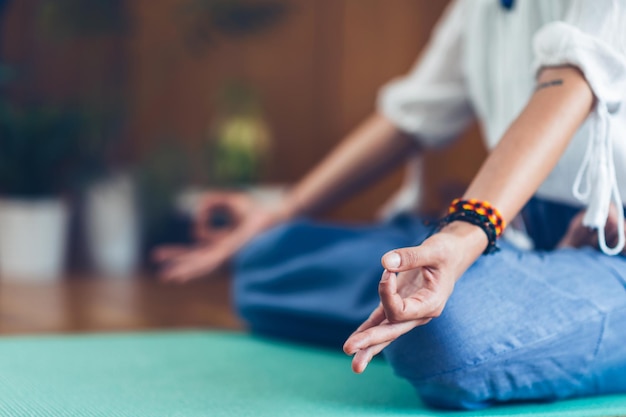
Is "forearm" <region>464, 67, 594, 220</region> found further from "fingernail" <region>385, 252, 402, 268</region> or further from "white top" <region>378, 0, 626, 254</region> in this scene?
"fingernail" <region>385, 252, 402, 268</region>

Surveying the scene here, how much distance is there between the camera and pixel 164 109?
3.17 meters

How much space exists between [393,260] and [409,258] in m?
0.02

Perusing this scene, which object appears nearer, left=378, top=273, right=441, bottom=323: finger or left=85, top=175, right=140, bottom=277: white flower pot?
left=378, top=273, right=441, bottom=323: finger

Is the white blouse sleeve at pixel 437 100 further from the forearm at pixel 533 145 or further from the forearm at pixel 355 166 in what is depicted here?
the forearm at pixel 533 145

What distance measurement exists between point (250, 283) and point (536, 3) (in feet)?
Result: 1.98

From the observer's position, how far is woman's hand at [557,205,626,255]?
1096 millimetres

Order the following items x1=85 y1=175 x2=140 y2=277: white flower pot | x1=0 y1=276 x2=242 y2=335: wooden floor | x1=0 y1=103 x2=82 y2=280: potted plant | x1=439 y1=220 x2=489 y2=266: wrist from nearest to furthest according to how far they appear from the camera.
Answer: x1=439 y1=220 x2=489 y2=266: wrist, x1=0 y1=276 x2=242 y2=335: wooden floor, x1=0 y1=103 x2=82 y2=280: potted plant, x1=85 y1=175 x2=140 y2=277: white flower pot

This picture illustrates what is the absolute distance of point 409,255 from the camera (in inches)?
32.5

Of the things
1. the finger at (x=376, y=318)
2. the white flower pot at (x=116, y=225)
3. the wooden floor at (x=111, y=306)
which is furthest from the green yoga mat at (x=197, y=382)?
the white flower pot at (x=116, y=225)

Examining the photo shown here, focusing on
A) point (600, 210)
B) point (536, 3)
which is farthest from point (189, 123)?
point (600, 210)

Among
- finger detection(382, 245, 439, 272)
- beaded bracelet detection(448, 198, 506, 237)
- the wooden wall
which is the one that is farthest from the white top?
the wooden wall

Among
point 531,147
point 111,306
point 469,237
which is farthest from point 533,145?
point 111,306

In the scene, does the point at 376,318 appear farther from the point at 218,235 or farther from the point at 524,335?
the point at 218,235

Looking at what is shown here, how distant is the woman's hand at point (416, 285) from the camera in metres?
0.81
